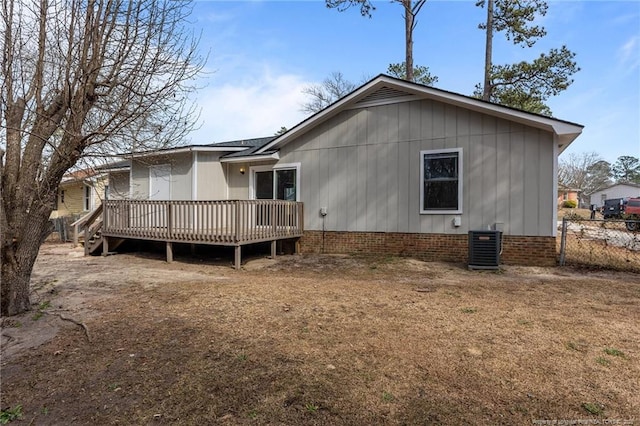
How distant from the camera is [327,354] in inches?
129

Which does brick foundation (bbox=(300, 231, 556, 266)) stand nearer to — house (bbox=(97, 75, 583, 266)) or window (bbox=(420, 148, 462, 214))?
house (bbox=(97, 75, 583, 266))

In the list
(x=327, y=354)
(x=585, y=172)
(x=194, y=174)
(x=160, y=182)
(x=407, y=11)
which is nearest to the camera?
(x=327, y=354)

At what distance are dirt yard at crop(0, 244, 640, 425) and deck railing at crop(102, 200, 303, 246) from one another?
228cm

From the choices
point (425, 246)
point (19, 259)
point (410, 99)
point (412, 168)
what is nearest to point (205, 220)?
point (19, 259)

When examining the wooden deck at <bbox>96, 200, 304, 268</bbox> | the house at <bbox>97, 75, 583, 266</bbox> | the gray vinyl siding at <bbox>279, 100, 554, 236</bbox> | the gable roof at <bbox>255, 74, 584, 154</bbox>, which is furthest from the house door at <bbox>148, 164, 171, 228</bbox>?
the gray vinyl siding at <bbox>279, 100, 554, 236</bbox>

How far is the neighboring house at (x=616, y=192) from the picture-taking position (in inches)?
1901

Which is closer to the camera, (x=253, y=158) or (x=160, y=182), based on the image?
(x=253, y=158)

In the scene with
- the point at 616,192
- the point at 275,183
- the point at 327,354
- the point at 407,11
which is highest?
the point at 407,11

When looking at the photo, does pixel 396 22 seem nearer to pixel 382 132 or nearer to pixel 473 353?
pixel 382 132

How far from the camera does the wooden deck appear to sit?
27.1ft

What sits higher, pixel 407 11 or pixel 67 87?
pixel 407 11

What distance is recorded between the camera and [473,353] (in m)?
3.27

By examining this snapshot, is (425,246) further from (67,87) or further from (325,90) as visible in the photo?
(325,90)

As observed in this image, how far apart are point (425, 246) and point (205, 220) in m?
5.54
